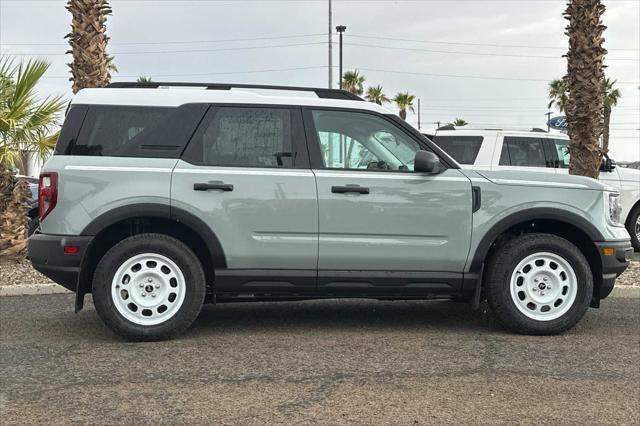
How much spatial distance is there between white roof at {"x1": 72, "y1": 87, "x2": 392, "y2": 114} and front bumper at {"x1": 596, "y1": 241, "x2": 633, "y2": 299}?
2158mm

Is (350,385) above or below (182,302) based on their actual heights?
below

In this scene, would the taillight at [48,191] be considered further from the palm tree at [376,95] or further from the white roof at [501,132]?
the palm tree at [376,95]

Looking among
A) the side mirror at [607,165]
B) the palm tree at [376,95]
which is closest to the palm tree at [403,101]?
the palm tree at [376,95]

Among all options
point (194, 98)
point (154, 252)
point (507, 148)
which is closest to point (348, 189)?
point (194, 98)

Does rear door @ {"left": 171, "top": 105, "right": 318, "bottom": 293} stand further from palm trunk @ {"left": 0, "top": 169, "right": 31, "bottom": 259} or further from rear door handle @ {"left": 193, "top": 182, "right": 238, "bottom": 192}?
palm trunk @ {"left": 0, "top": 169, "right": 31, "bottom": 259}

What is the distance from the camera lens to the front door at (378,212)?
17.5 feet

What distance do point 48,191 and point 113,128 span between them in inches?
27.5

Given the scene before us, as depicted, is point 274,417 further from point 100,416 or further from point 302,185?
point 302,185

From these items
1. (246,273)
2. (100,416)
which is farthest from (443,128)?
(100,416)

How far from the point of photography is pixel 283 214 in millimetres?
5297

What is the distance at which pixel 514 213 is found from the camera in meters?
5.49

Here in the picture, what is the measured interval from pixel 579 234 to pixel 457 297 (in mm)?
1173

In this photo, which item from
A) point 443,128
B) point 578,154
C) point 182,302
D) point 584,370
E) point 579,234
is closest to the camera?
point 584,370

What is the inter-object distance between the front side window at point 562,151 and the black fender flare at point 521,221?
5668mm
